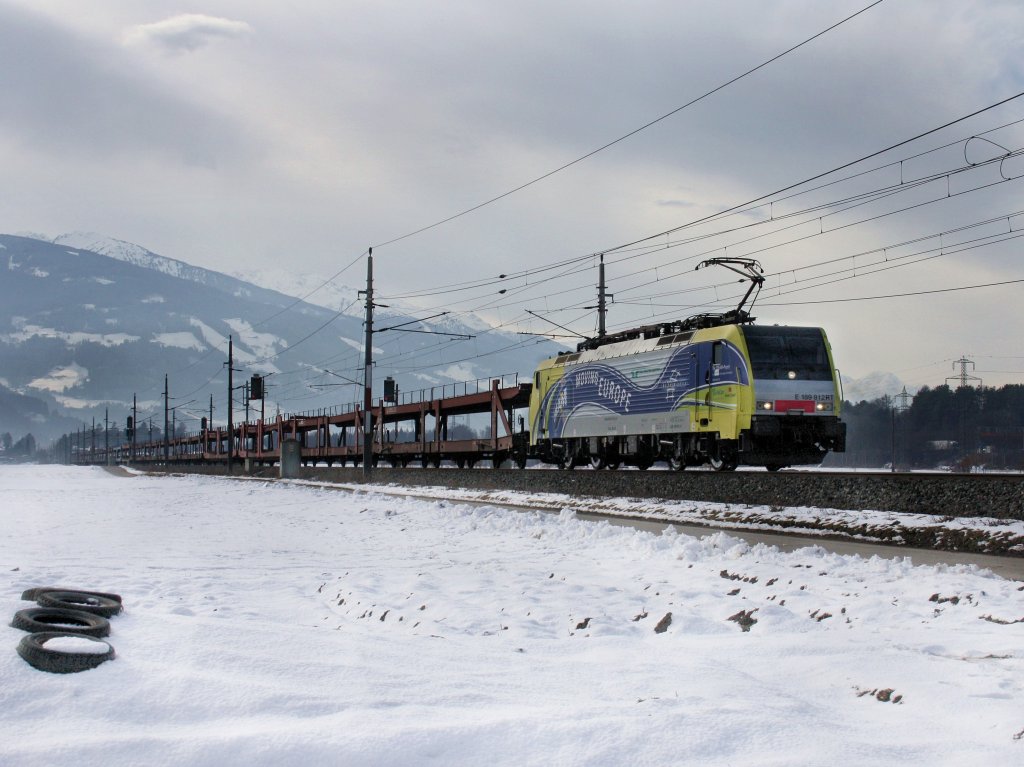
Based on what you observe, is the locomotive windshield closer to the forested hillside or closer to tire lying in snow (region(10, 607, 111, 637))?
tire lying in snow (region(10, 607, 111, 637))

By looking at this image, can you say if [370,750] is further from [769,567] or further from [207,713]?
[769,567]

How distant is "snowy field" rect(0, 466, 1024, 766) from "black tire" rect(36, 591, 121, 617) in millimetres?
174

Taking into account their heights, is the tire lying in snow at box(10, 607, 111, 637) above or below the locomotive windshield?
below

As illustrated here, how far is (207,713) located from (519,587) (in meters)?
5.56

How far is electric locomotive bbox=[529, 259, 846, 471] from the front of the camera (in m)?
22.8

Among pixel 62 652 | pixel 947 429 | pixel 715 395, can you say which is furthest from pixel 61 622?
pixel 947 429

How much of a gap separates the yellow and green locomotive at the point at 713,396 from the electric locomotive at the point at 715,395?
26 millimetres

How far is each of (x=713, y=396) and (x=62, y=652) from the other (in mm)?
20077

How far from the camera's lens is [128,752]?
4.45 meters

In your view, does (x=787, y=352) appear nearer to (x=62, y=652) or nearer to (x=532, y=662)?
(x=532, y=662)

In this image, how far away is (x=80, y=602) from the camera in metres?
7.69

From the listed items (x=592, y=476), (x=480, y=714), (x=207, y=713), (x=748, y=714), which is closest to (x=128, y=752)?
(x=207, y=713)

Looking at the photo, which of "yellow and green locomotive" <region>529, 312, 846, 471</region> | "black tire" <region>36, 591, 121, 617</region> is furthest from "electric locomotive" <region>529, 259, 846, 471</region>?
"black tire" <region>36, 591, 121, 617</region>

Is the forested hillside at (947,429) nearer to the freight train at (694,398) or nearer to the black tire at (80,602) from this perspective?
the freight train at (694,398)
